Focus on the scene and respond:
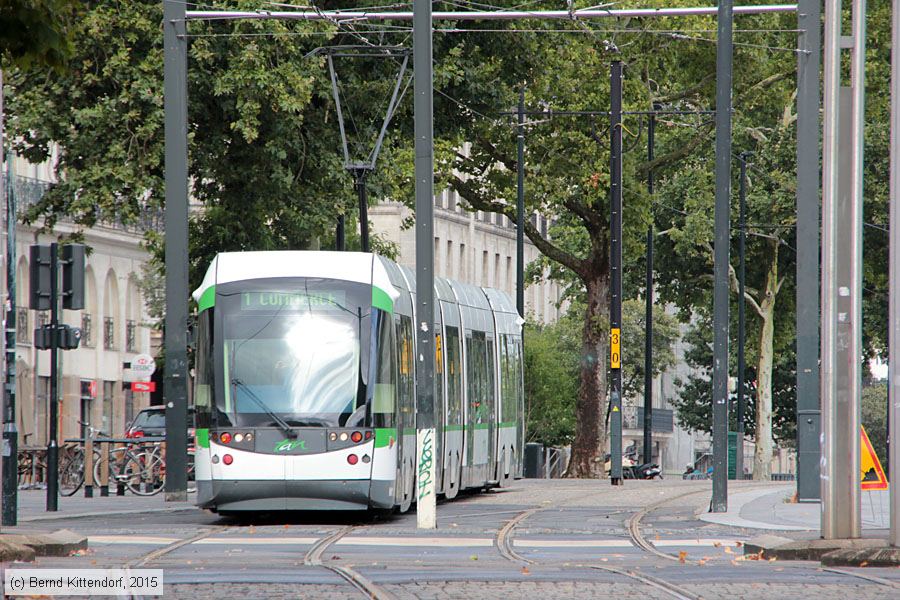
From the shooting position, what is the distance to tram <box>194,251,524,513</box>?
2188cm

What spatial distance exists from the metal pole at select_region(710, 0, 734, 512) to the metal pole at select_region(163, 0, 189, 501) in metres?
7.04

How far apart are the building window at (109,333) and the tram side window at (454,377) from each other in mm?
34664

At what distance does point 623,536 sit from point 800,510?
16.0 feet

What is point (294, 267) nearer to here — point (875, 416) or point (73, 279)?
point (73, 279)

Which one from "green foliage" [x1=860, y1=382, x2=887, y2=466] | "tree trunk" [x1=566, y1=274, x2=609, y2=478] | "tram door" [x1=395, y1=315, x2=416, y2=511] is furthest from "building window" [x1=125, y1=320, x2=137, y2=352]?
"tram door" [x1=395, y1=315, x2=416, y2=511]

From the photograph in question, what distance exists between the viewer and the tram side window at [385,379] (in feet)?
72.9

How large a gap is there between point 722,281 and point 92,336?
38.6 meters

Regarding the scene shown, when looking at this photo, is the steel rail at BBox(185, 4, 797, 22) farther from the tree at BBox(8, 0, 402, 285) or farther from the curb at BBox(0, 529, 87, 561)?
the curb at BBox(0, 529, 87, 561)

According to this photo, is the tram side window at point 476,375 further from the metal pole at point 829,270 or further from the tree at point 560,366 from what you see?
the tree at point 560,366

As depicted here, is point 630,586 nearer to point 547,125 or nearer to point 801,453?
point 801,453

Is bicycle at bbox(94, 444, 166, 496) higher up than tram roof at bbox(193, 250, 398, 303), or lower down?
lower down

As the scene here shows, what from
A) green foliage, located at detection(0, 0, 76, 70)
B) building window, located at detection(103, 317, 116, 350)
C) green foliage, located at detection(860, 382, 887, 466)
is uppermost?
green foliage, located at detection(0, 0, 76, 70)

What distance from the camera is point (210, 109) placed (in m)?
30.6

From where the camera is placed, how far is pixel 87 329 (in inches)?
2361
